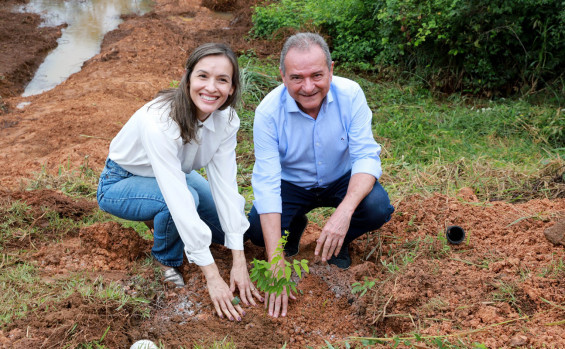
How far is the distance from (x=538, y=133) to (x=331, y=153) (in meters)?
3.53

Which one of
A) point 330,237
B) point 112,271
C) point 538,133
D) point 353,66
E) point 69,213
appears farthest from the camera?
point 353,66

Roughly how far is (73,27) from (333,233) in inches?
433

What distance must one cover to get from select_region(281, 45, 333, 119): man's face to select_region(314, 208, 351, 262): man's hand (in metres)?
0.68

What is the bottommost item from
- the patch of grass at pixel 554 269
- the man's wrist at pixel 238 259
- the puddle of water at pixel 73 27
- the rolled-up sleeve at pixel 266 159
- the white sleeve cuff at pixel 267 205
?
the puddle of water at pixel 73 27

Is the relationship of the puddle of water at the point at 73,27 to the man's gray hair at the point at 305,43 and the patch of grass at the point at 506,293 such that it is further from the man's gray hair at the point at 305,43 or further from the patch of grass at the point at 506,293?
the patch of grass at the point at 506,293

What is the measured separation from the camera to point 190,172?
321 centimetres

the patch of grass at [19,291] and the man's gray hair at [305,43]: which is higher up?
the man's gray hair at [305,43]

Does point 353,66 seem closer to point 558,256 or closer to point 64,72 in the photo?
point 64,72

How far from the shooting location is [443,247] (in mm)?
3264

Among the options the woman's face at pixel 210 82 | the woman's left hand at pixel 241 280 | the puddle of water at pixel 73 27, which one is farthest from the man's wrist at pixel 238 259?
the puddle of water at pixel 73 27

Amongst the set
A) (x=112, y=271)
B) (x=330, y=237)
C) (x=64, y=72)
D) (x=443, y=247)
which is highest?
(x=330, y=237)

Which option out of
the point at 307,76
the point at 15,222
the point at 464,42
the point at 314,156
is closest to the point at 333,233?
the point at 314,156

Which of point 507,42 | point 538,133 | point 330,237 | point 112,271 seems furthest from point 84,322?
point 507,42

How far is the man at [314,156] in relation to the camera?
9.48 feet
